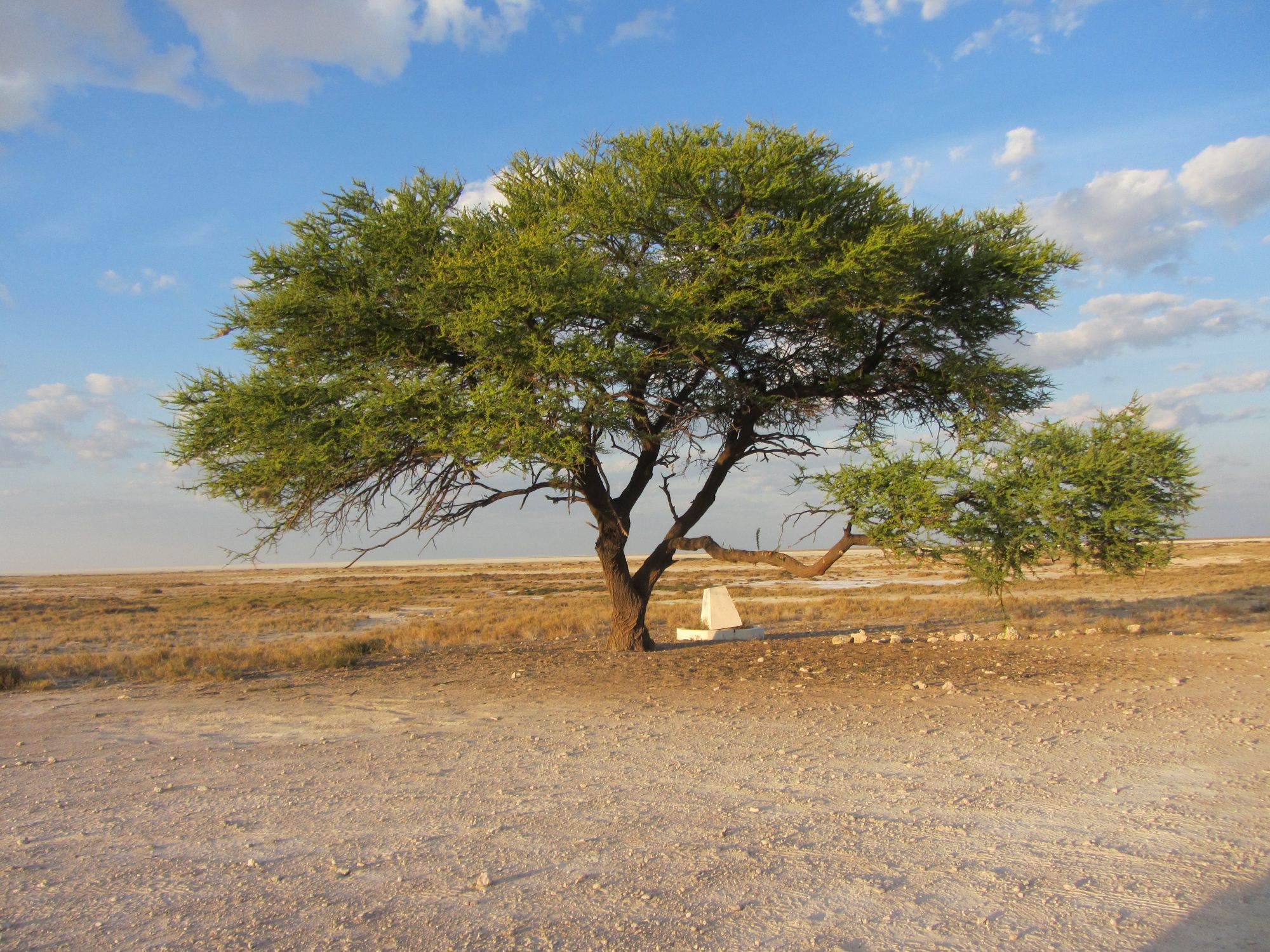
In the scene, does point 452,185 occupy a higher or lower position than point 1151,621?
higher

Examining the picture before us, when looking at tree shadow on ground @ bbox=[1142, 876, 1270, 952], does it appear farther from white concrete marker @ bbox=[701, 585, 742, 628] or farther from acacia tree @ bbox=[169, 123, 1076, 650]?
white concrete marker @ bbox=[701, 585, 742, 628]

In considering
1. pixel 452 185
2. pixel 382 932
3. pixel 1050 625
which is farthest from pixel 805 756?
pixel 1050 625

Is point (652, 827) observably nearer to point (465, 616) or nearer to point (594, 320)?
point (594, 320)

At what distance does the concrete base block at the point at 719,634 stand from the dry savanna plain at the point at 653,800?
75.2 inches

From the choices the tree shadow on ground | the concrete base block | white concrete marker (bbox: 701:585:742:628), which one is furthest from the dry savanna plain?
white concrete marker (bbox: 701:585:742:628)

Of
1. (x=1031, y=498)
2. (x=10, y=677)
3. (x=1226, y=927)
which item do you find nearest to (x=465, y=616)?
(x=10, y=677)

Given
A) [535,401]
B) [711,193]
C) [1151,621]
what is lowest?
[1151,621]

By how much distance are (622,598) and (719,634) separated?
2886mm

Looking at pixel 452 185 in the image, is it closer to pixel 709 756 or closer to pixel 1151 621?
pixel 709 756

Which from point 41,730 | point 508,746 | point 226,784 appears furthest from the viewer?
point 41,730

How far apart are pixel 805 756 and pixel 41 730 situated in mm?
8267

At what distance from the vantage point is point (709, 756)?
8148 millimetres

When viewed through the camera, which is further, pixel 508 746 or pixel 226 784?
pixel 508 746

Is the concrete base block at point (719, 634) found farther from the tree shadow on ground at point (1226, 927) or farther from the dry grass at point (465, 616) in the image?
the tree shadow on ground at point (1226, 927)
